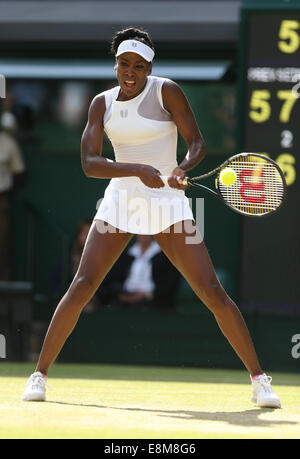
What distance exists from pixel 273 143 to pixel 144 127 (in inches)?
127

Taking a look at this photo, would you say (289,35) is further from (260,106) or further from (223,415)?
(223,415)

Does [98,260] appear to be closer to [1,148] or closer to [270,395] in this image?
[270,395]

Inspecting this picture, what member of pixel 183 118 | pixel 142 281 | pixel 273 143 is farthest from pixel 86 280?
pixel 142 281

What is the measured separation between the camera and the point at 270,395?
5.73 metres

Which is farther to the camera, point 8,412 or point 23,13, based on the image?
point 23,13

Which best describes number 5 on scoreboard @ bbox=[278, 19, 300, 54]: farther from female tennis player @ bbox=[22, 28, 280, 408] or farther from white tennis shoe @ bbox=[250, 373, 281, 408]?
white tennis shoe @ bbox=[250, 373, 281, 408]

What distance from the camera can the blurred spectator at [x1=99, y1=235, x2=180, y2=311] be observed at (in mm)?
9453

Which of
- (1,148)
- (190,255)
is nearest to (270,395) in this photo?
(190,255)

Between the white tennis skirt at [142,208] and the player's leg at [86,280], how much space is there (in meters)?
0.07

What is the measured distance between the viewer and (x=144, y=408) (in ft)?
18.6

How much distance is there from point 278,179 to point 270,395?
1.05m

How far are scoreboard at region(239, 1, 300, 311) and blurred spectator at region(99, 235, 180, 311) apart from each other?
2.72ft

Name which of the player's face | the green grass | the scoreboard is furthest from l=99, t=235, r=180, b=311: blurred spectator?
the player's face

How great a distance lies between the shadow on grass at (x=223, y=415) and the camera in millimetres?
5156
